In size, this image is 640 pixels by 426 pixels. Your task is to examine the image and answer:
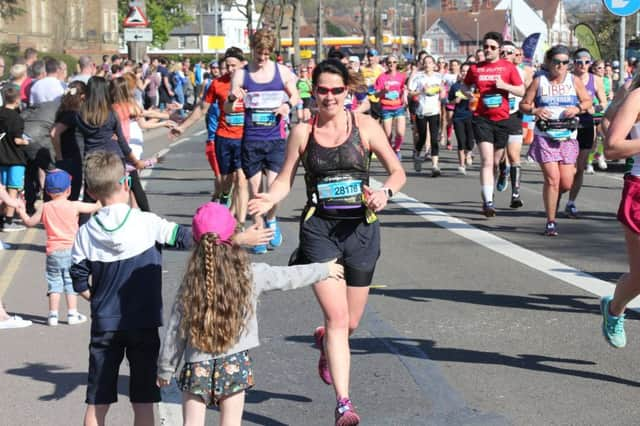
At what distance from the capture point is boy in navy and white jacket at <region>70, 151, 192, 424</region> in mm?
4992

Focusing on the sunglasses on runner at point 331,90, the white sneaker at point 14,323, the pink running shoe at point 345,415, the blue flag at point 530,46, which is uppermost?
the blue flag at point 530,46

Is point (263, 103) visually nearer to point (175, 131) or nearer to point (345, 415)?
point (175, 131)

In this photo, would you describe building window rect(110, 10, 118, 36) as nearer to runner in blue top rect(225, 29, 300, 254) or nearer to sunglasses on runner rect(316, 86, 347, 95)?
runner in blue top rect(225, 29, 300, 254)

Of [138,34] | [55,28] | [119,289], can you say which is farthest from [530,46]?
[55,28]

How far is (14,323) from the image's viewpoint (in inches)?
322

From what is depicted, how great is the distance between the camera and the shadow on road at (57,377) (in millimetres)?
6406

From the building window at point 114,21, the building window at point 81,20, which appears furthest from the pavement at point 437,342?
the building window at point 114,21

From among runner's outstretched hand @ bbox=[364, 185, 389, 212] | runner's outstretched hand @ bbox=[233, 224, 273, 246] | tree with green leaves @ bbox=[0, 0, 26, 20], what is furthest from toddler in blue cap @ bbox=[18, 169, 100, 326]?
tree with green leaves @ bbox=[0, 0, 26, 20]

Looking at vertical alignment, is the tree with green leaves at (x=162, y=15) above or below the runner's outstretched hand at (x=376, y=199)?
above

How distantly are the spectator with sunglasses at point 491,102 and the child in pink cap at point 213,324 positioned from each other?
29.3 feet

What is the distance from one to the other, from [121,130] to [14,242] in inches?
111

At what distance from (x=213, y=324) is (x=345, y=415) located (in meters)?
1.12

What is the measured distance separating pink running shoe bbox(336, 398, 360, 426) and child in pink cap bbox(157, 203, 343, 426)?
80 cm

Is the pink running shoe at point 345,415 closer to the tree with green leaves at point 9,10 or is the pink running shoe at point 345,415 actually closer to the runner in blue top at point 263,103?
the runner in blue top at point 263,103
